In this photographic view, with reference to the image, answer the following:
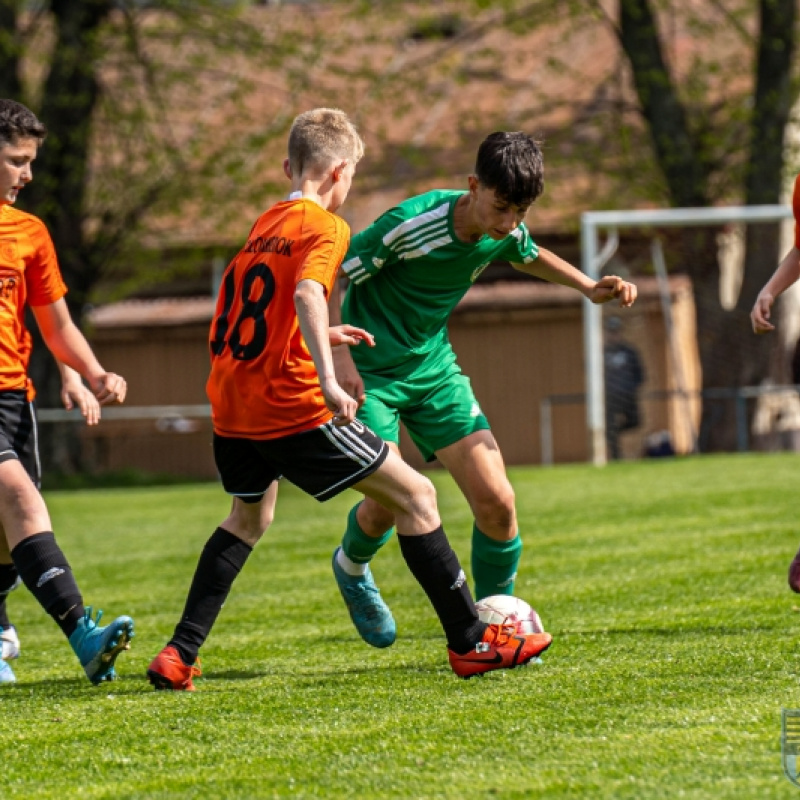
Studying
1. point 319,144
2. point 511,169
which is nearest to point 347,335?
point 319,144

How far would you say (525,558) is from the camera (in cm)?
802

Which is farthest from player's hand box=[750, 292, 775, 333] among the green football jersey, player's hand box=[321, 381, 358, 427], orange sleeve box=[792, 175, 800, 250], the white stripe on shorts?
player's hand box=[321, 381, 358, 427]

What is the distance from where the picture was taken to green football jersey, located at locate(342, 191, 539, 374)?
16.4 ft

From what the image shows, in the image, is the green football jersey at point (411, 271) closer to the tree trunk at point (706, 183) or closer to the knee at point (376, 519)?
the knee at point (376, 519)

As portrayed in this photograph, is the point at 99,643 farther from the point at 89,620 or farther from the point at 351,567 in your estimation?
the point at 351,567

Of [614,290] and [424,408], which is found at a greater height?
[614,290]

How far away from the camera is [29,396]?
502cm

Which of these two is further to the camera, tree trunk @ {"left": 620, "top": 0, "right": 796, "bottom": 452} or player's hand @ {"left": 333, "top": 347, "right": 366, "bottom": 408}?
tree trunk @ {"left": 620, "top": 0, "right": 796, "bottom": 452}

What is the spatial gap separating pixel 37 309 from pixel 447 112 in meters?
19.3

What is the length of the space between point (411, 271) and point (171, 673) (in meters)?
1.64

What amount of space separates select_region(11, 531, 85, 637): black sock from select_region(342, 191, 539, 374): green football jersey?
130 centimetres

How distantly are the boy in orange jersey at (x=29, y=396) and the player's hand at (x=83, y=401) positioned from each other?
10mm

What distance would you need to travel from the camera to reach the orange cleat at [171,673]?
4.58 metres

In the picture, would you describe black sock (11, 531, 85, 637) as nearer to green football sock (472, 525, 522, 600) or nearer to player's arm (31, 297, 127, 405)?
player's arm (31, 297, 127, 405)
